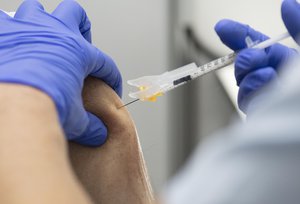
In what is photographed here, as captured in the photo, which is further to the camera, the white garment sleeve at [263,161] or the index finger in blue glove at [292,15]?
the index finger in blue glove at [292,15]

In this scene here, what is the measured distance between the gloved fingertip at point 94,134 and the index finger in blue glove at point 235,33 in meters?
0.36

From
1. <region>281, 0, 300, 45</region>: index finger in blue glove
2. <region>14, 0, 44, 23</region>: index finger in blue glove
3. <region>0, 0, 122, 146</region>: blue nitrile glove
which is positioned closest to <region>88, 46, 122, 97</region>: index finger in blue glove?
<region>0, 0, 122, 146</region>: blue nitrile glove

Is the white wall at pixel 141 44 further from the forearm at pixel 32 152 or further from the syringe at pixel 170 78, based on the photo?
the forearm at pixel 32 152

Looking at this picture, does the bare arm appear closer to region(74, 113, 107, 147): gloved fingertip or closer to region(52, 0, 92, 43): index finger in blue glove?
region(74, 113, 107, 147): gloved fingertip

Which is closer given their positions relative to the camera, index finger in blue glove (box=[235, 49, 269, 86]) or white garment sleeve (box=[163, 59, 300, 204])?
white garment sleeve (box=[163, 59, 300, 204])

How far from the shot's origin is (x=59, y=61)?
78 cm

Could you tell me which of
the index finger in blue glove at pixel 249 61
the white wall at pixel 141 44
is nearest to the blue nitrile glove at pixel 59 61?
the index finger in blue glove at pixel 249 61

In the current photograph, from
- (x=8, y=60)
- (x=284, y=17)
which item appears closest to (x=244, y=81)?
(x=284, y=17)

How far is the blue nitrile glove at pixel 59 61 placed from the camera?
707 millimetres

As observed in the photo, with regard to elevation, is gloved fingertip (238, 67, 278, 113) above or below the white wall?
above

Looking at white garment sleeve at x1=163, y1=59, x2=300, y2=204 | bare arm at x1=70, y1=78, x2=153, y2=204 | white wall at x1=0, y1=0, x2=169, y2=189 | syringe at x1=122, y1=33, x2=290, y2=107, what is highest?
white garment sleeve at x1=163, y1=59, x2=300, y2=204

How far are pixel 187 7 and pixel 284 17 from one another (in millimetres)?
1093

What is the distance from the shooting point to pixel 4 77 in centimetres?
68

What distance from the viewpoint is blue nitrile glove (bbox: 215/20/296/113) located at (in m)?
0.94
